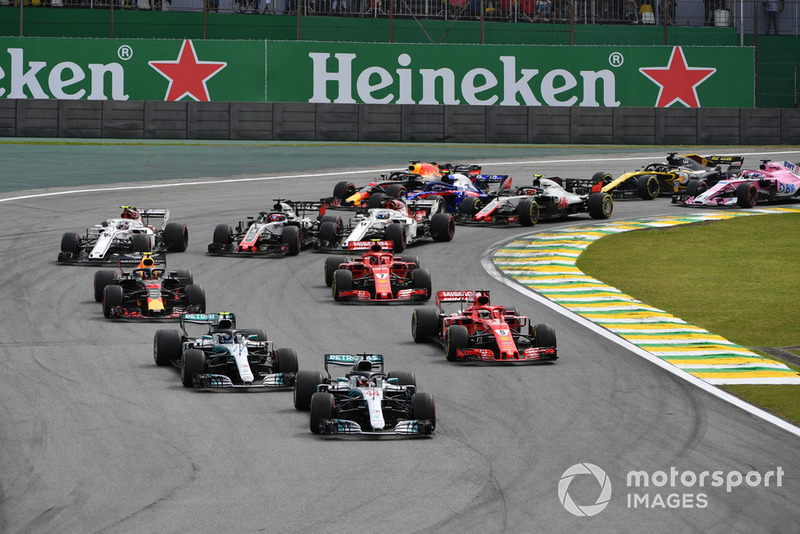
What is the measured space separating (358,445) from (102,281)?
32.3 ft

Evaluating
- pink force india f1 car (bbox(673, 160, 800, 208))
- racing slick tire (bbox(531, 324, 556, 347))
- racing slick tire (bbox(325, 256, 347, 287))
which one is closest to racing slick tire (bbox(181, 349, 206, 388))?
racing slick tire (bbox(531, 324, 556, 347))

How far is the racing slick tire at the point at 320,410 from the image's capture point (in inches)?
527

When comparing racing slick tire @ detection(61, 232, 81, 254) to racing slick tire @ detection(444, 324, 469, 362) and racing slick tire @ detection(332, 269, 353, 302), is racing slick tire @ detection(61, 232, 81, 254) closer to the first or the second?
racing slick tire @ detection(332, 269, 353, 302)

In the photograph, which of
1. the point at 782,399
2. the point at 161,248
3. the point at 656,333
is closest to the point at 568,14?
the point at 161,248

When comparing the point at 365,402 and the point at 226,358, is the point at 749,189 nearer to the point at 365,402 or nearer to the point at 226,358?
the point at 226,358

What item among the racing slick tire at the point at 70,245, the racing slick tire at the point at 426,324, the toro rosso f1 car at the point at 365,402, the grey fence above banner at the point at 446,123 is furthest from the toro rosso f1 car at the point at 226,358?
the grey fence above banner at the point at 446,123

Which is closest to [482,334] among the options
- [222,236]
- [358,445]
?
[358,445]

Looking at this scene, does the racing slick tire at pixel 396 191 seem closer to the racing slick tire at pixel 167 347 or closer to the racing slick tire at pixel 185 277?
the racing slick tire at pixel 185 277

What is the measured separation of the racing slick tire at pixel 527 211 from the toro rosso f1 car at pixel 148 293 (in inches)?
521

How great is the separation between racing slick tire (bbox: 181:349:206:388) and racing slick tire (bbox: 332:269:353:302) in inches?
270

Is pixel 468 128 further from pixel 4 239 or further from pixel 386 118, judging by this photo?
pixel 4 239

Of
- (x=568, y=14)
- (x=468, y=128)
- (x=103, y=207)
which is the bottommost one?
(x=103, y=207)

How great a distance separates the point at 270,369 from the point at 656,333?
6.99 meters

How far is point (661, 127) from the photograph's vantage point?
5038 cm
